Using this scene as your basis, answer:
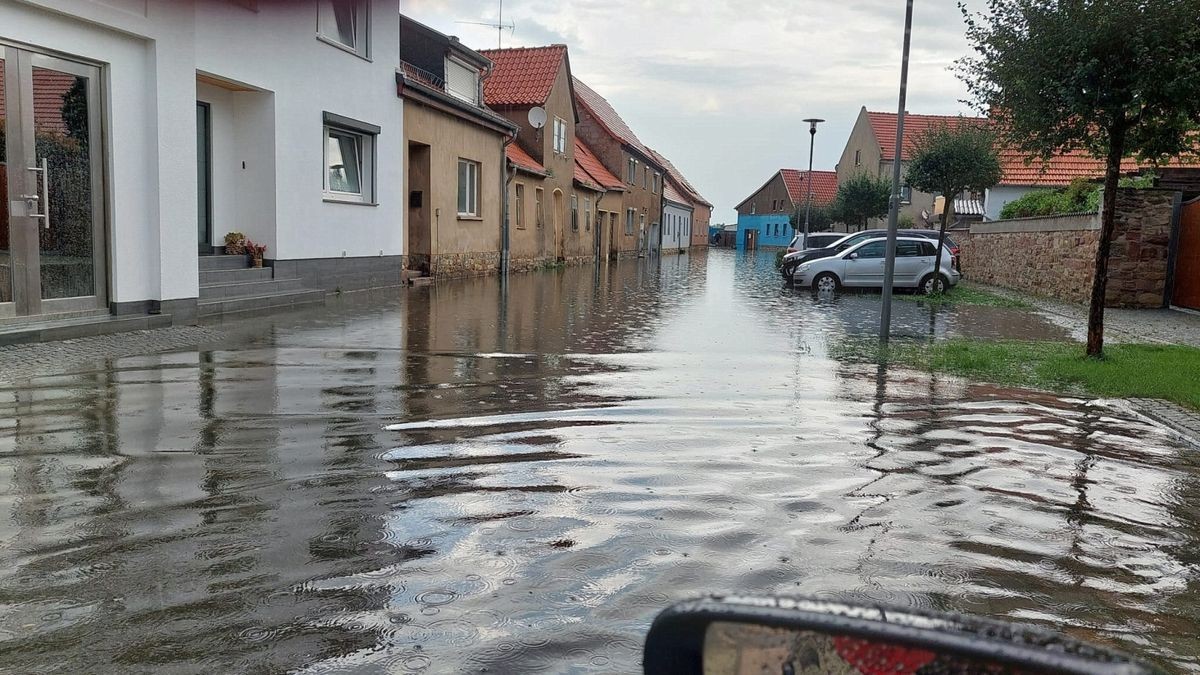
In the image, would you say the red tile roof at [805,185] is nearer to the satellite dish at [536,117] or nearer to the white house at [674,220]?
the white house at [674,220]

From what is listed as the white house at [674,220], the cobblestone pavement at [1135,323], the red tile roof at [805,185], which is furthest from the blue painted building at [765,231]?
the cobblestone pavement at [1135,323]

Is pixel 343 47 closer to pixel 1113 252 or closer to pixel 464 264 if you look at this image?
pixel 464 264

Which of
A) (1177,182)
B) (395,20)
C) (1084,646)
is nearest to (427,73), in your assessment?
(395,20)

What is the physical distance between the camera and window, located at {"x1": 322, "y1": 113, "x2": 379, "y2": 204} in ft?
56.3

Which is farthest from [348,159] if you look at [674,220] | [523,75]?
[674,220]

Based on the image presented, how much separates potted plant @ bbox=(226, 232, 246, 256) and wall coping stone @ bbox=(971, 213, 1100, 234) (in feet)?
52.5

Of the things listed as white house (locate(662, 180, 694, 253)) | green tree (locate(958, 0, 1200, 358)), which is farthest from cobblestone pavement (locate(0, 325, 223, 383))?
white house (locate(662, 180, 694, 253))

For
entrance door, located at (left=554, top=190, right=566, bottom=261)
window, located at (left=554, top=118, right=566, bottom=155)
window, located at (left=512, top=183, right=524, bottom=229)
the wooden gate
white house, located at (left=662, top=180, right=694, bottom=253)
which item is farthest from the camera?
white house, located at (left=662, top=180, right=694, bottom=253)

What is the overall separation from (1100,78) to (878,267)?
1358 centimetres

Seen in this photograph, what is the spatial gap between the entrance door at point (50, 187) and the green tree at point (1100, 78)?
10.5 metres

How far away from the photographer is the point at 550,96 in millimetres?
32750

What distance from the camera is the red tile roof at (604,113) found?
155 ft

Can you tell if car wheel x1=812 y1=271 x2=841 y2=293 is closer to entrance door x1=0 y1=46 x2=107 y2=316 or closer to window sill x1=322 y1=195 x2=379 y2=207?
window sill x1=322 y1=195 x2=379 y2=207

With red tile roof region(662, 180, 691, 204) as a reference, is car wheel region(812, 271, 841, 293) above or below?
below
